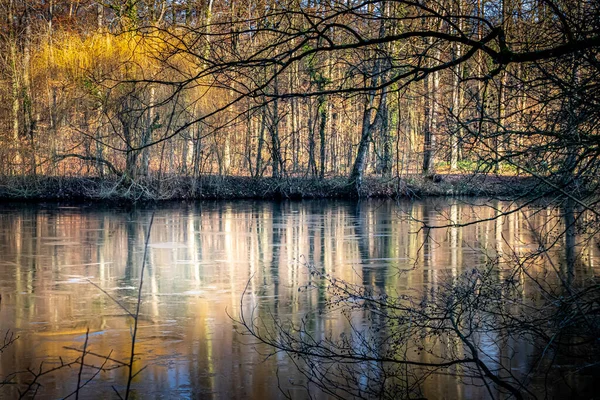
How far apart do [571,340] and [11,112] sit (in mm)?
23549

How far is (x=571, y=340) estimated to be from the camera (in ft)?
25.6

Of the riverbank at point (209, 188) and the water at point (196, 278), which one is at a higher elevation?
the riverbank at point (209, 188)

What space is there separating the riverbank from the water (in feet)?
11.3

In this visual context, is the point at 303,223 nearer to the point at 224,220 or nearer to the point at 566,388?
the point at 224,220

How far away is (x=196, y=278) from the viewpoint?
12.1 metres

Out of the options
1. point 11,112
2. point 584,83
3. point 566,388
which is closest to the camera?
point 584,83

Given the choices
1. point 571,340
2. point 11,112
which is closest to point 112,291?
point 571,340

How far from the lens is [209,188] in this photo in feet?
95.0

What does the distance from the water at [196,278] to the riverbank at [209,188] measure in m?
3.46

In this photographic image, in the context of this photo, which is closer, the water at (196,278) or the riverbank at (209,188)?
the water at (196,278)

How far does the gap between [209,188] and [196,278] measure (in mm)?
17009

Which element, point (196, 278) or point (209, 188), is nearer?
point (196, 278)

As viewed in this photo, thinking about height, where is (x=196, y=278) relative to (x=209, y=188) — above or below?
below

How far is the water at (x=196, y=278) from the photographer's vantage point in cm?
708
